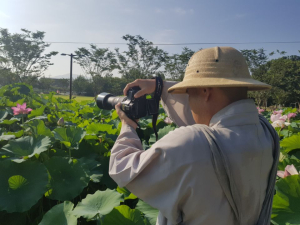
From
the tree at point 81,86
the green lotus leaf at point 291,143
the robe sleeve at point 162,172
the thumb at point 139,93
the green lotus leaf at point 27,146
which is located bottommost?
the tree at point 81,86

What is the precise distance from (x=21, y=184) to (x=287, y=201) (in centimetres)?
135

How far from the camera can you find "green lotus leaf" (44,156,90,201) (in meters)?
1.44

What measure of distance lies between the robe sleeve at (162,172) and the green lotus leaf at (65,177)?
0.82 metres

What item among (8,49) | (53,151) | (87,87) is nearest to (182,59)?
(8,49)

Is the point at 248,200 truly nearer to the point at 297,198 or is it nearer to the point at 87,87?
the point at 297,198

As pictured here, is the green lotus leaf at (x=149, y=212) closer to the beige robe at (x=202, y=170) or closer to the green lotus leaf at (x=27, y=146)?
the beige robe at (x=202, y=170)

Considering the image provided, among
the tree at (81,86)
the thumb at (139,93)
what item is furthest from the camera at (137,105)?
the tree at (81,86)

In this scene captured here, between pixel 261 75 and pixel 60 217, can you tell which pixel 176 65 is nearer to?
pixel 261 75

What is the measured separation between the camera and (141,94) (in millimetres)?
1062

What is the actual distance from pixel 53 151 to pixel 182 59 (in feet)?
63.6

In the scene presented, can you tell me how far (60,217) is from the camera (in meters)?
1.17

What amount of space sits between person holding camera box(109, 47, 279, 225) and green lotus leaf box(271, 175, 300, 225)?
1.14ft

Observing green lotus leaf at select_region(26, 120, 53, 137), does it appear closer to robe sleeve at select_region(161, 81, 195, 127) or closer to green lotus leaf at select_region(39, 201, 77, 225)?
green lotus leaf at select_region(39, 201, 77, 225)

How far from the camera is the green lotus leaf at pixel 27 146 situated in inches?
61.9
